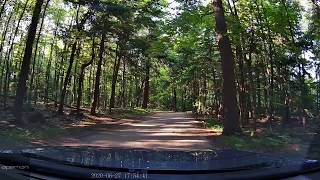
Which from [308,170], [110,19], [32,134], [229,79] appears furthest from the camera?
[110,19]

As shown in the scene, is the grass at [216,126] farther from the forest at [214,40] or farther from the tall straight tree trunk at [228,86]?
the tall straight tree trunk at [228,86]

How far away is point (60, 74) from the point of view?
139 ft

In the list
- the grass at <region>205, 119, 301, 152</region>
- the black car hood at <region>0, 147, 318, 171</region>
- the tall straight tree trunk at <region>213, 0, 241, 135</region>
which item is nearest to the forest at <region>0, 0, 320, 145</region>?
the tall straight tree trunk at <region>213, 0, 241, 135</region>

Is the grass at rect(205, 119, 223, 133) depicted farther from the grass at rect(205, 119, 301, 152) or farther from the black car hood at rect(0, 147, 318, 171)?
the black car hood at rect(0, 147, 318, 171)

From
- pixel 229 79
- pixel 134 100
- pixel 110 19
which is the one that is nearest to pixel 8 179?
pixel 229 79

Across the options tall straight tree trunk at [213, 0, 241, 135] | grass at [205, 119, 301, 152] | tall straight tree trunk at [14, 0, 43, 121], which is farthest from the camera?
tall straight tree trunk at [14, 0, 43, 121]

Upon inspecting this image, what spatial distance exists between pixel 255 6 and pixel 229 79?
349 inches

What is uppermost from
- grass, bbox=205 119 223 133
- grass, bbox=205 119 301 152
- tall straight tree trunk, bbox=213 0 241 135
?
tall straight tree trunk, bbox=213 0 241 135

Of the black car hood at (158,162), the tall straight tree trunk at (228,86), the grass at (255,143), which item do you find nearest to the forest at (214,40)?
the tall straight tree trunk at (228,86)

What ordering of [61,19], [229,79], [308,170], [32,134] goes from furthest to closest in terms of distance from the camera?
1. [61,19]
2. [229,79]
3. [32,134]
4. [308,170]

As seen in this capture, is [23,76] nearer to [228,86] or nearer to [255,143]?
[228,86]

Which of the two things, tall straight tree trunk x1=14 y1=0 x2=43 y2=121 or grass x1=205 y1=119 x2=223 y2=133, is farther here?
grass x1=205 y1=119 x2=223 y2=133

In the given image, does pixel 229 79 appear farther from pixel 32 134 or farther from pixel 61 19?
pixel 61 19

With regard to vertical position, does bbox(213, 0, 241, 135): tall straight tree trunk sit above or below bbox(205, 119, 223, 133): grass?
above
